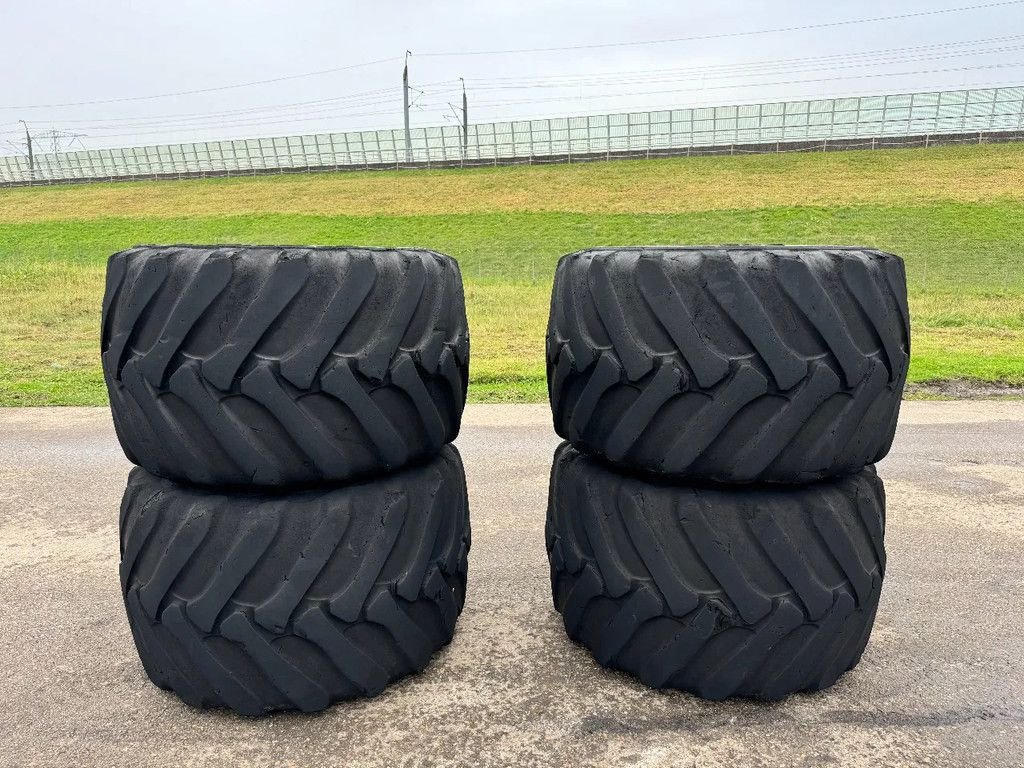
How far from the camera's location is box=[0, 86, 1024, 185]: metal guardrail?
3484 cm

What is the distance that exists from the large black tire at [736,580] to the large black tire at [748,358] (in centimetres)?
10

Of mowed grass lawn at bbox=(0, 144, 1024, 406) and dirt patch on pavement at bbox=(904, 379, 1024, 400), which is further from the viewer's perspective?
mowed grass lawn at bbox=(0, 144, 1024, 406)

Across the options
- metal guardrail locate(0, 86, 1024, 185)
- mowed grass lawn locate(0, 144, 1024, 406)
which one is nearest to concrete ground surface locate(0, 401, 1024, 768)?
mowed grass lawn locate(0, 144, 1024, 406)

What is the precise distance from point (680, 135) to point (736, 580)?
4063 centimetres

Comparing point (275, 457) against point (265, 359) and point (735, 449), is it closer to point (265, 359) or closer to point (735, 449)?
point (265, 359)

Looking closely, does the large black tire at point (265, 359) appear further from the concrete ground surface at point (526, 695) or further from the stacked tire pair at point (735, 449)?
the concrete ground surface at point (526, 695)

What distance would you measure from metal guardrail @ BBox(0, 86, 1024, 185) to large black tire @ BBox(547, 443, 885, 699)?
117ft

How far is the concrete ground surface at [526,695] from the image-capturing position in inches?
72.9

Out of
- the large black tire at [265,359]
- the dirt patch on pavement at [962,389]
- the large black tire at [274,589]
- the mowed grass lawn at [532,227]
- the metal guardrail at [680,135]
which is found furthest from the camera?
the metal guardrail at [680,135]

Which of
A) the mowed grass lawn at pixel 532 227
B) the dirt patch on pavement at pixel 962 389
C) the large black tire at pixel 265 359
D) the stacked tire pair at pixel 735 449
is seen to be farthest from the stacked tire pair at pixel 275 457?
the dirt patch on pavement at pixel 962 389

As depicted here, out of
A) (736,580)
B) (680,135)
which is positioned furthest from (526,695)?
(680,135)

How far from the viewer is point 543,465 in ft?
15.0

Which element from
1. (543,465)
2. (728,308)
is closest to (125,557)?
(728,308)

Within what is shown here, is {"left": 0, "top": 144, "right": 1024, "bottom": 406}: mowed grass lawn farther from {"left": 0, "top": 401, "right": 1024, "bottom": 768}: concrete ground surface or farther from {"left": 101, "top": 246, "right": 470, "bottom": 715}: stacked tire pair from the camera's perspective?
{"left": 101, "top": 246, "right": 470, "bottom": 715}: stacked tire pair
